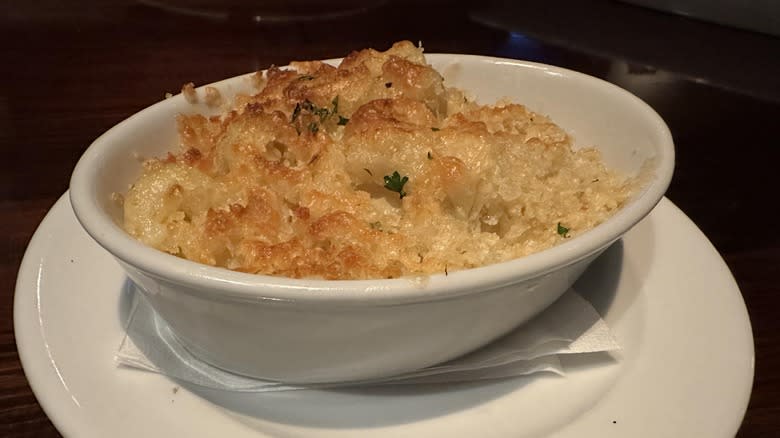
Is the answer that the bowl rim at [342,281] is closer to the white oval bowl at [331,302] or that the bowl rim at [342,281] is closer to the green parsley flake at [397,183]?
the white oval bowl at [331,302]

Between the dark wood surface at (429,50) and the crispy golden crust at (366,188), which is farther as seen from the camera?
the dark wood surface at (429,50)

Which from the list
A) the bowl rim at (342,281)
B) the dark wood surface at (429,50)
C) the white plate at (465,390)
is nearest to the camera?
the bowl rim at (342,281)

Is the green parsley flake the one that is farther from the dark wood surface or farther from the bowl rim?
the dark wood surface

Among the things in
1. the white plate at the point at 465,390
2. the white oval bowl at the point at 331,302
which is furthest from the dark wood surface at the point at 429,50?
the white oval bowl at the point at 331,302

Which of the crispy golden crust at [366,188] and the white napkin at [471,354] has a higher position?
the crispy golden crust at [366,188]

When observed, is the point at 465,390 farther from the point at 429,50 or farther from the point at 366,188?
the point at 429,50

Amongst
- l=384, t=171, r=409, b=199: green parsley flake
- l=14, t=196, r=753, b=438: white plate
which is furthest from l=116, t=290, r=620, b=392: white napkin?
l=384, t=171, r=409, b=199: green parsley flake

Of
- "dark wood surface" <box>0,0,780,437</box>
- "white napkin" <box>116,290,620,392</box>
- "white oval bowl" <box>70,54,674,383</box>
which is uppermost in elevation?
"white oval bowl" <box>70,54,674,383</box>
